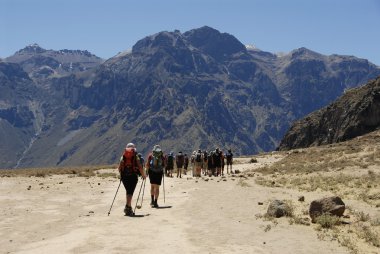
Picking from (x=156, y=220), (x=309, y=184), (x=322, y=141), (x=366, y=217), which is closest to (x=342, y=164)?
(x=309, y=184)

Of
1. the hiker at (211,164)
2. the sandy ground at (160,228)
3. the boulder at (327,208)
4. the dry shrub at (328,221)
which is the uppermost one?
the hiker at (211,164)

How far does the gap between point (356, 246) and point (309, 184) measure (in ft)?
55.9

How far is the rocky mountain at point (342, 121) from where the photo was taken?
86.2 metres

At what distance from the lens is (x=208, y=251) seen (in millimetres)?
13164

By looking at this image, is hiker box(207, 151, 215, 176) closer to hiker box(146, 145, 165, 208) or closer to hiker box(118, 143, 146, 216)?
hiker box(146, 145, 165, 208)

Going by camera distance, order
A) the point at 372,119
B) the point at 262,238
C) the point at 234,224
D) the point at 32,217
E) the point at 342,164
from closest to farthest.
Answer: the point at 262,238, the point at 234,224, the point at 32,217, the point at 342,164, the point at 372,119

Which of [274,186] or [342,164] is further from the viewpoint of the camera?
[342,164]

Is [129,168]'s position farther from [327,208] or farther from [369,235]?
[369,235]

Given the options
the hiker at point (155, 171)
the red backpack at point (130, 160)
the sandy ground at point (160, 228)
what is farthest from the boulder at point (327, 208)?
the hiker at point (155, 171)

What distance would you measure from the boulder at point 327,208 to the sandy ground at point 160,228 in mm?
953

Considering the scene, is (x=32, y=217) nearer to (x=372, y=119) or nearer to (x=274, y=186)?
(x=274, y=186)

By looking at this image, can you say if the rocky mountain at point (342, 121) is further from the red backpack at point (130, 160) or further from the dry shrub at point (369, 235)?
the dry shrub at point (369, 235)

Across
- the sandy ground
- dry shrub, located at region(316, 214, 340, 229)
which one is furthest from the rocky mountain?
dry shrub, located at region(316, 214, 340, 229)

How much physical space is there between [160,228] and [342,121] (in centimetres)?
8281
